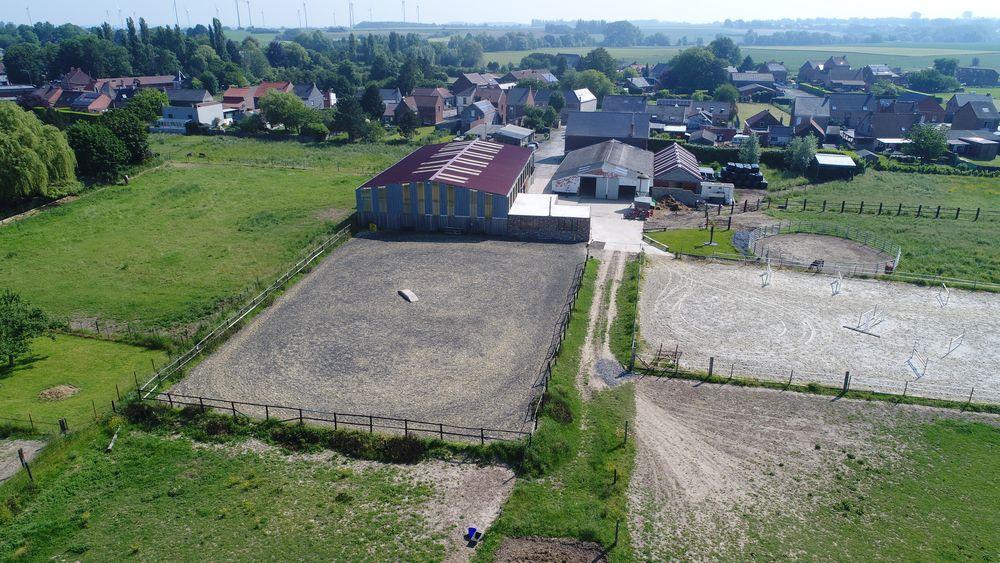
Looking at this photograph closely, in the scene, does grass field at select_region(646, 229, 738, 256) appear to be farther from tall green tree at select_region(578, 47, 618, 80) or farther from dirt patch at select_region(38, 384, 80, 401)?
tall green tree at select_region(578, 47, 618, 80)

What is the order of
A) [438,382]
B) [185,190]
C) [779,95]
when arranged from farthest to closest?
[779,95] → [185,190] → [438,382]

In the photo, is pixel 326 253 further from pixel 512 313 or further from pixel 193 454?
pixel 193 454

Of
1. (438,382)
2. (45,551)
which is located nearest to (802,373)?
(438,382)

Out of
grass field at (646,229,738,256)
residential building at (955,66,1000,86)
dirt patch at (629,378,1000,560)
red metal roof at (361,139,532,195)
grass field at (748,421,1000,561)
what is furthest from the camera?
residential building at (955,66,1000,86)

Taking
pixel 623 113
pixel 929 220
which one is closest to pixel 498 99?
pixel 623 113

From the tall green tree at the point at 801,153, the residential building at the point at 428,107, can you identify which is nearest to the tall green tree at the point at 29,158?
the residential building at the point at 428,107

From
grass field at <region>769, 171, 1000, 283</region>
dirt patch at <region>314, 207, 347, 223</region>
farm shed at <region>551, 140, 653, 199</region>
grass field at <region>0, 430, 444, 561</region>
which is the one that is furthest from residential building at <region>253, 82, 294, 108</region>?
grass field at <region>0, 430, 444, 561</region>
